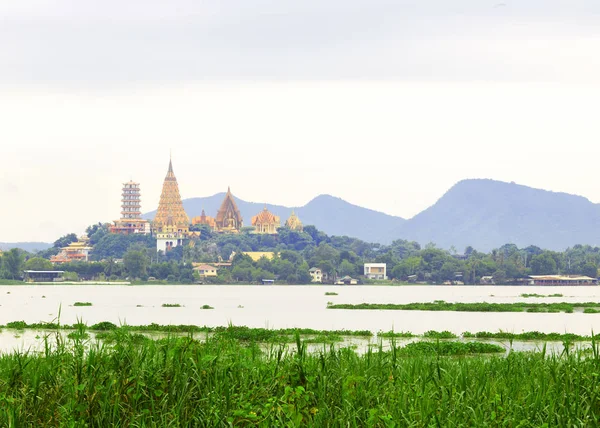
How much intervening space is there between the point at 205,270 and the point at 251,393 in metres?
132

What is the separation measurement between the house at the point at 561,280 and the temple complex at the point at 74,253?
8093 centimetres

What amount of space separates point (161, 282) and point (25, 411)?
127 meters

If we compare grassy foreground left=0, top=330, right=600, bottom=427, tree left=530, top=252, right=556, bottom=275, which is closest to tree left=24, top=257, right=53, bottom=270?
tree left=530, top=252, right=556, bottom=275

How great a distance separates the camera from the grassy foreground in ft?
29.3

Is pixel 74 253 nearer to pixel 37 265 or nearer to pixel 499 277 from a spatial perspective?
pixel 37 265

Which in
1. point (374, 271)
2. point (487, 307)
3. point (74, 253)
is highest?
point (74, 253)

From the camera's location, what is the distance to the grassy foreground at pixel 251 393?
8922 millimetres

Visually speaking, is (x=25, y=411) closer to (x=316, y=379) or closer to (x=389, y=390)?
(x=316, y=379)

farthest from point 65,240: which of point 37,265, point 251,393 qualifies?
point 251,393

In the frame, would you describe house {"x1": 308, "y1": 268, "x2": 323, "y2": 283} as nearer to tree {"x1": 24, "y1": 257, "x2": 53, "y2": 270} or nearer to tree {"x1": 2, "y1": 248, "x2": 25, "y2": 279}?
tree {"x1": 24, "y1": 257, "x2": 53, "y2": 270}

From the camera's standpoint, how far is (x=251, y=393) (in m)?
9.47

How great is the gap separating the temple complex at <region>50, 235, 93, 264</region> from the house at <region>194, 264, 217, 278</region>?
33.5m

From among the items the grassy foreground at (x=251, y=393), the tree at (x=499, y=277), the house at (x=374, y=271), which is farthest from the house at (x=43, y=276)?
the grassy foreground at (x=251, y=393)

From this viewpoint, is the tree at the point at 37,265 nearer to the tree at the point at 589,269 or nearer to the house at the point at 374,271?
the house at the point at 374,271
